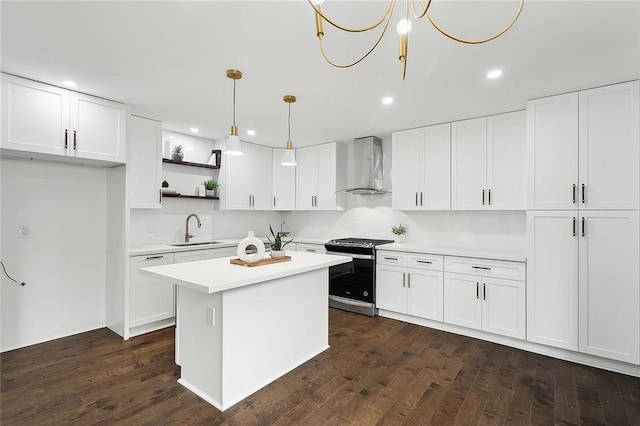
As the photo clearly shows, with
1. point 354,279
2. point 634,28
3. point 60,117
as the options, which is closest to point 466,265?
point 354,279

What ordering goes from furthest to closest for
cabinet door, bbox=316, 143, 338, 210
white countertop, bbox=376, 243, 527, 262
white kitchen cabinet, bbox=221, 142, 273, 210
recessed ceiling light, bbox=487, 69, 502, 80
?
cabinet door, bbox=316, 143, 338, 210
white kitchen cabinet, bbox=221, 142, 273, 210
white countertop, bbox=376, 243, 527, 262
recessed ceiling light, bbox=487, 69, 502, 80

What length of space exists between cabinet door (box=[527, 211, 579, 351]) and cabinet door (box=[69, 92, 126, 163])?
4.44 metres

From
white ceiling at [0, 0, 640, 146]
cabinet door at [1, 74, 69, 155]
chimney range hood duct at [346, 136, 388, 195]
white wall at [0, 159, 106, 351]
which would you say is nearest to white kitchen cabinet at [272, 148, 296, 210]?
chimney range hood duct at [346, 136, 388, 195]

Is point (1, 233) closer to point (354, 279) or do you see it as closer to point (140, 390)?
point (140, 390)

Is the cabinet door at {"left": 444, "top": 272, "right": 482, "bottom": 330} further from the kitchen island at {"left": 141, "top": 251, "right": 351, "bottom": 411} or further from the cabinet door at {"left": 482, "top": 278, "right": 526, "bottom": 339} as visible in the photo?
the kitchen island at {"left": 141, "top": 251, "right": 351, "bottom": 411}

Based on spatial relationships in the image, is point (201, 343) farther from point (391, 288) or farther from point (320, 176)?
point (320, 176)

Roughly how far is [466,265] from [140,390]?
3401 mm

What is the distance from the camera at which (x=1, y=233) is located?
3.02 meters

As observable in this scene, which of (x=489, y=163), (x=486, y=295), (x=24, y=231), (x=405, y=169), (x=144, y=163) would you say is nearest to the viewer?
(x=24, y=231)

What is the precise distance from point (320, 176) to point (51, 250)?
3627mm

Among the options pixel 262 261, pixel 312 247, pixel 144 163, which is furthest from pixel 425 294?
pixel 144 163

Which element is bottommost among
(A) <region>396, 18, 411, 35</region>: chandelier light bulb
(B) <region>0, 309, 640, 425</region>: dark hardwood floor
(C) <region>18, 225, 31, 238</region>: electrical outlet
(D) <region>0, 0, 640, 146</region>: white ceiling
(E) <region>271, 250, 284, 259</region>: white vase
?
(B) <region>0, 309, 640, 425</region>: dark hardwood floor

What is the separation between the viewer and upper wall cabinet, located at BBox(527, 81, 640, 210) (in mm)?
2697

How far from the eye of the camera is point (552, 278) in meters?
3.04
